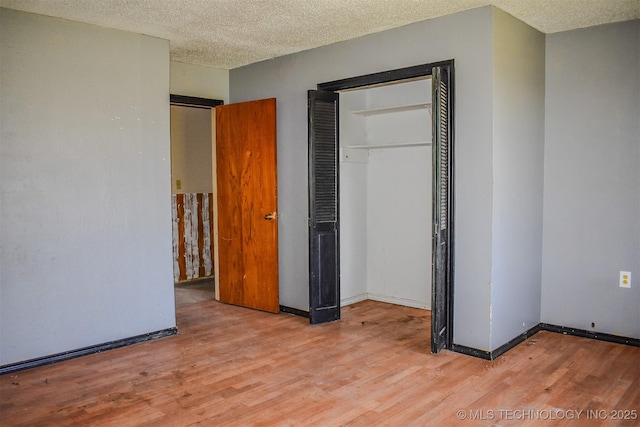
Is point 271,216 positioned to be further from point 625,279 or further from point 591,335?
point 625,279

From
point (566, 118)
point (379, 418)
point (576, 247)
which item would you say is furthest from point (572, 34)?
point (379, 418)

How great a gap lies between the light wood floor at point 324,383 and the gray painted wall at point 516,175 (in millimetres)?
357

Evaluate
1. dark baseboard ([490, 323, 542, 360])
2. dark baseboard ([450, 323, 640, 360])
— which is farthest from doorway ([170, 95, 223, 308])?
dark baseboard ([490, 323, 542, 360])

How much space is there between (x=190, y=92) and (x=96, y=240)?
190cm

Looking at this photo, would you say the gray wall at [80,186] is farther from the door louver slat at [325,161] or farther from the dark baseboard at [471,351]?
the dark baseboard at [471,351]

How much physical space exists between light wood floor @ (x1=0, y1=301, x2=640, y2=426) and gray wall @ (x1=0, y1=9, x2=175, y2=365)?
11.1 inches

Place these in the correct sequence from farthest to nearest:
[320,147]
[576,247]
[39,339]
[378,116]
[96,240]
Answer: [378,116] → [320,147] → [576,247] → [96,240] → [39,339]

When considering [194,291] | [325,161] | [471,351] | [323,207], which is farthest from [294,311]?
[471,351]

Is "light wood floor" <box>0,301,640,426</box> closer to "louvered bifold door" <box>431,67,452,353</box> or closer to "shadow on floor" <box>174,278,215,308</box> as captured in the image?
"louvered bifold door" <box>431,67,452,353</box>

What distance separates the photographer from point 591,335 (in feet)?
13.5

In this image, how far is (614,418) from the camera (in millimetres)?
2723

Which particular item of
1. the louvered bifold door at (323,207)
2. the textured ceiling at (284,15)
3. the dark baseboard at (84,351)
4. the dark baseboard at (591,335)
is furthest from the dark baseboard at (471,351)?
the textured ceiling at (284,15)

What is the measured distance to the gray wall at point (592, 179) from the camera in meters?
3.94

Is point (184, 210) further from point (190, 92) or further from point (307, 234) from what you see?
point (307, 234)
